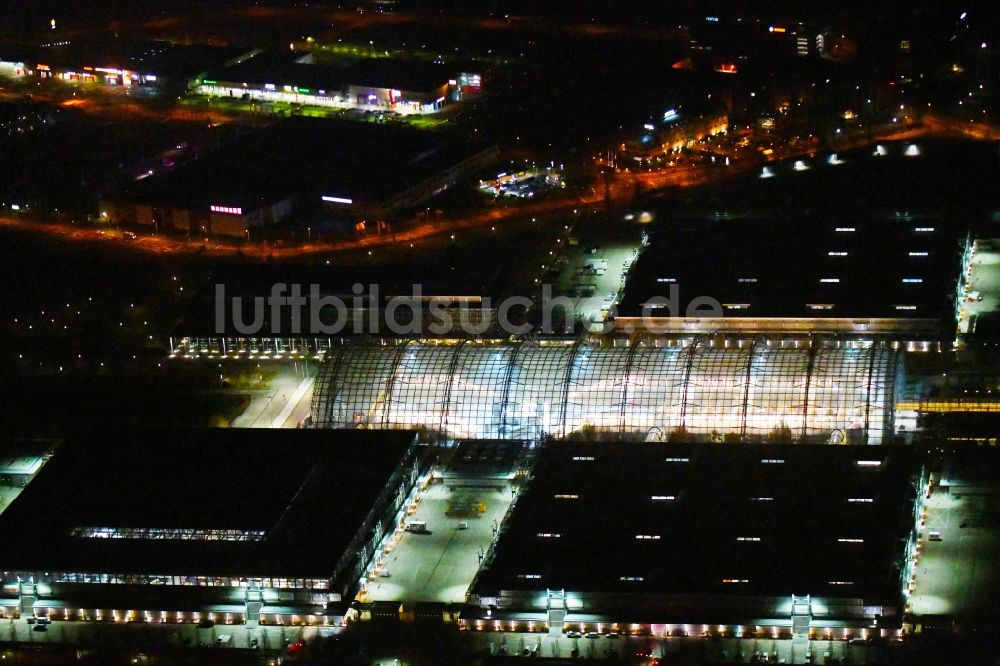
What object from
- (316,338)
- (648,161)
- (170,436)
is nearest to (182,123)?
(648,161)

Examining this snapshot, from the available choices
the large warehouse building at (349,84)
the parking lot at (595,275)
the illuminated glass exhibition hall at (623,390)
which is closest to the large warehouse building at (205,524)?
the illuminated glass exhibition hall at (623,390)

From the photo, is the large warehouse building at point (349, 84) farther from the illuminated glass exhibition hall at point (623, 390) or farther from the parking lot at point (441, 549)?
the parking lot at point (441, 549)

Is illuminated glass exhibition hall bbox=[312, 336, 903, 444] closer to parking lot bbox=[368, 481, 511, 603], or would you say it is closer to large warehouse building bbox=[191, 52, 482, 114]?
parking lot bbox=[368, 481, 511, 603]

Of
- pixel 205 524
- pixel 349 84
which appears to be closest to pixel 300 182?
pixel 349 84

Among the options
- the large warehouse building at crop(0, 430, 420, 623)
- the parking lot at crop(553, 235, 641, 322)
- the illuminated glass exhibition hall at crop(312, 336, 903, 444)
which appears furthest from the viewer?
the parking lot at crop(553, 235, 641, 322)

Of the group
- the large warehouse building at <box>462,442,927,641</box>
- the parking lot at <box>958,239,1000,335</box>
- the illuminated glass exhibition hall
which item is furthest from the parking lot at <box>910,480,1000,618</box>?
the parking lot at <box>958,239,1000,335</box>

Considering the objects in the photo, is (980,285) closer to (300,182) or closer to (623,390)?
(623,390)
